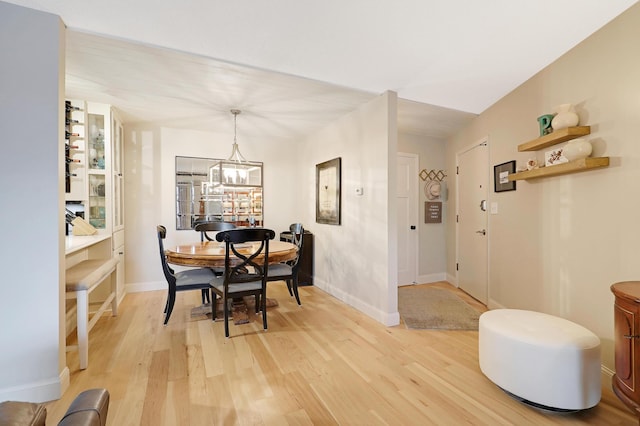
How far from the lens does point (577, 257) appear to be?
7.63 ft

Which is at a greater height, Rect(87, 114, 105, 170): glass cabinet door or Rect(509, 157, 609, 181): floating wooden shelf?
Rect(87, 114, 105, 170): glass cabinet door

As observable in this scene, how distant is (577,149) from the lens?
2.16 meters

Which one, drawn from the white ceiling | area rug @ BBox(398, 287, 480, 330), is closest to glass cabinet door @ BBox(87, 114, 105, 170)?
the white ceiling

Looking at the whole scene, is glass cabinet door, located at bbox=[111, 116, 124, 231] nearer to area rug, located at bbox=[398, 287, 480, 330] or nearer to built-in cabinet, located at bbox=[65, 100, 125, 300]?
built-in cabinet, located at bbox=[65, 100, 125, 300]

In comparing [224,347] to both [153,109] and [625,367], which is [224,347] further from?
[153,109]

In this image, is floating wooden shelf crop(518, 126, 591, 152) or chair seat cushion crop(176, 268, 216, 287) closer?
floating wooden shelf crop(518, 126, 591, 152)

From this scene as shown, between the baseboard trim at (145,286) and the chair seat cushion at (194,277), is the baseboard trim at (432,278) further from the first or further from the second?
the baseboard trim at (145,286)

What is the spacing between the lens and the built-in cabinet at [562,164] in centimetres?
207

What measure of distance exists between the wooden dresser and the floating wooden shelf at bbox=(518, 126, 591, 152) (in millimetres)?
1170

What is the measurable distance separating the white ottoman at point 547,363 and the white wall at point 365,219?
1.25 m

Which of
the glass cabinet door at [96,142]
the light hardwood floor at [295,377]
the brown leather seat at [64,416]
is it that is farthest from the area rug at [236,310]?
the brown leather seat at [64,416]

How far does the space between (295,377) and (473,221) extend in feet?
10.4

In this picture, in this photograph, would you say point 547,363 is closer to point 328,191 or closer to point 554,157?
point 554,157

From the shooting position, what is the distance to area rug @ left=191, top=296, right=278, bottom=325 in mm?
3128
